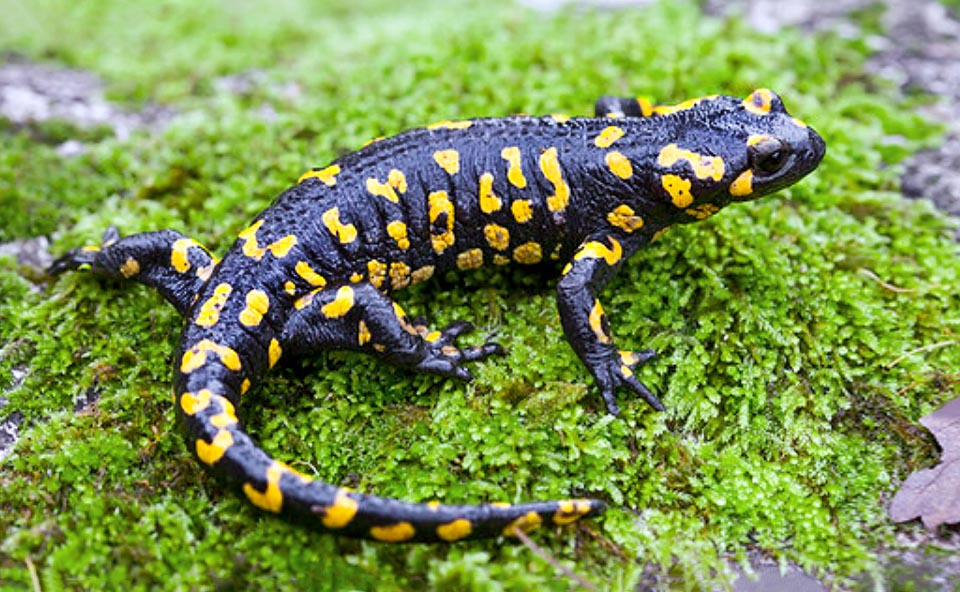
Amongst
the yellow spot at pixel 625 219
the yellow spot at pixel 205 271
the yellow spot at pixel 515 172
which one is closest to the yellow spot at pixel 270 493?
the yellow spot at pixel 205 271

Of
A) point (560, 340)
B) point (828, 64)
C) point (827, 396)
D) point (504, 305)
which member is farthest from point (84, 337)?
point (828, 64)

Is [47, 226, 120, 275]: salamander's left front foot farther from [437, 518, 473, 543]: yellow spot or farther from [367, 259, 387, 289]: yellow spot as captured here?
[437, 518, 473, 543]: yellow spot

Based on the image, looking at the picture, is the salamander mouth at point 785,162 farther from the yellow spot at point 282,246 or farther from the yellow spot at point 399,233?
the yellow spot at point 282,246

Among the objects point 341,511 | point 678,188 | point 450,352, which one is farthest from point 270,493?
point 678,188

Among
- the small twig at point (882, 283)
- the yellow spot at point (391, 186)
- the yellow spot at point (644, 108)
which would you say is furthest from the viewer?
the yellow spot at point (644, 108)

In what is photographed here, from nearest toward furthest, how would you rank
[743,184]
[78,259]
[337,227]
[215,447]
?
1. [215,447]
2. [743,184]
3. [337,227]
4. [78,259]

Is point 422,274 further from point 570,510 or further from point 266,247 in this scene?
point 570,510

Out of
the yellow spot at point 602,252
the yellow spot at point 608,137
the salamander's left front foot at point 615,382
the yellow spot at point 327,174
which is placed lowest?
the salamander's left front foot at point 615,382

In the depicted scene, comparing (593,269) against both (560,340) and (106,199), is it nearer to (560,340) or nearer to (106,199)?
(560,340)
